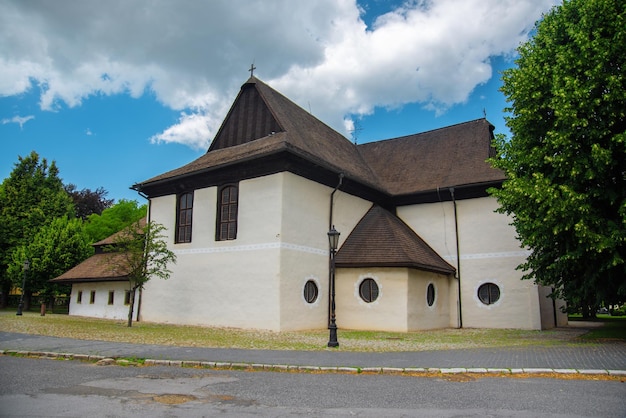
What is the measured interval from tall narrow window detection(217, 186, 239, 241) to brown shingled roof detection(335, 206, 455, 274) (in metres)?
4.93

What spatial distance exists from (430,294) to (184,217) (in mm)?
12346

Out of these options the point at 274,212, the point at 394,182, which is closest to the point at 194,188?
the point at 274,212

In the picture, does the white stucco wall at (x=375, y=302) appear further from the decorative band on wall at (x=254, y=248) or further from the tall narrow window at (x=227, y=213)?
the tall narrow window at (x=227, y=213)

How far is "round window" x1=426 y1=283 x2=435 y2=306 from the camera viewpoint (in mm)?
21266

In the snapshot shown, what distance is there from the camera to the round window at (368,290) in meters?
20.1

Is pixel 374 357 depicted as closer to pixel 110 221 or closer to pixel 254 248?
pixel 254 248

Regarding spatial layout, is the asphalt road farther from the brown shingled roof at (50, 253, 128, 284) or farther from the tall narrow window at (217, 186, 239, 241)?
the brown shingled roof at (50, 253, 128, 284)

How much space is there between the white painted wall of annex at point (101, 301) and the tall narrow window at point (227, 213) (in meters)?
7.10

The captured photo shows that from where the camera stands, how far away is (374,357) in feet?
35.6

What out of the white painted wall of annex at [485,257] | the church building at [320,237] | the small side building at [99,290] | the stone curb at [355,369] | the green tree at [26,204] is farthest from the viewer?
the green tree at [26,204]

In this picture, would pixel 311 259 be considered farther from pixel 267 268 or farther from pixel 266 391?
pixel 266 391

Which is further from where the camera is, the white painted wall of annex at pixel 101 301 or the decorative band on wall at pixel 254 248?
the white painted wall of annex at pixel 101 301

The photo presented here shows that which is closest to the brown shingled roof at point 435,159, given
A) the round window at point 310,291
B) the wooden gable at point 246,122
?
the wooden gable at point 246,122

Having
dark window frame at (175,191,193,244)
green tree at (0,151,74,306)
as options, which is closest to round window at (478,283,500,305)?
dark window frame at (175,191,193,244)
